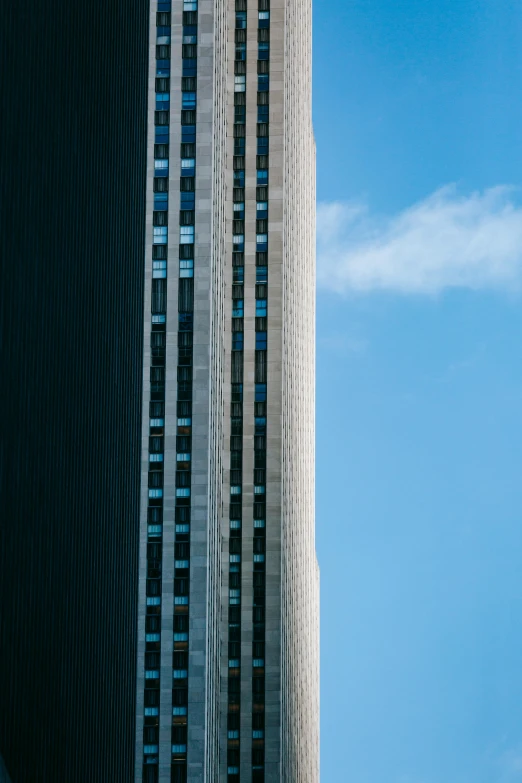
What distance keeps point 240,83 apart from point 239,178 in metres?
11.3

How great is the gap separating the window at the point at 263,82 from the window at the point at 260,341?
2832 centimetres

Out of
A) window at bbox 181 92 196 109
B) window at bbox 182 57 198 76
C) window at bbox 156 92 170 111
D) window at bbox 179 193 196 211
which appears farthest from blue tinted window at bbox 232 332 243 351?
window at bbox 182 57 198 76

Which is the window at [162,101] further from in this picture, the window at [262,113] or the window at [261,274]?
the window at [261,274]

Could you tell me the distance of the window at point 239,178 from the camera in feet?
559

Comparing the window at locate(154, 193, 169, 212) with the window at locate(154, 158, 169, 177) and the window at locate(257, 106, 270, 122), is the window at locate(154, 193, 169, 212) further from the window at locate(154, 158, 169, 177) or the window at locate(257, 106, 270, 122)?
the window at locate(257, 106, 270, 122)

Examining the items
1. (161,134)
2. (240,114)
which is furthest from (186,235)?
(240,114)

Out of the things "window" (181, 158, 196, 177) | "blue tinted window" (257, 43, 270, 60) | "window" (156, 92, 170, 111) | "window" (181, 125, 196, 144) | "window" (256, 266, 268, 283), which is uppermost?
"blue tinted window" (257, 43, 270, 60)

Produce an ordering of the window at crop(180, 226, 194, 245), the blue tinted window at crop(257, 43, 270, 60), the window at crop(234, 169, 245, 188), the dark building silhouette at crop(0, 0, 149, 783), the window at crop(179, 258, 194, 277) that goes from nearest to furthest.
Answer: the dark building silhouette at crop(0, 0, 149, 783) < the window at crop(180, 226, 194, 245) < the window at crop(179, 258, 194, 277) < the window at crop(234, 169, 245, 188) < the blue tinted window at crop(257, 43, 270, 60)

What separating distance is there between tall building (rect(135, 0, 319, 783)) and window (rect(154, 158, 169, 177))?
16 cm

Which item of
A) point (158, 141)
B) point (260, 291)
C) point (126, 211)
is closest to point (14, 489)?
point (126, 211)

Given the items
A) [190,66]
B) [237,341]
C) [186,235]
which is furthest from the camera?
[237,341]

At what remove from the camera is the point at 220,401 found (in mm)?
152000

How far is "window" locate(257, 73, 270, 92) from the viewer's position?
171 metres

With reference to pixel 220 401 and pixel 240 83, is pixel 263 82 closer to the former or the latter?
pixel 240 83
